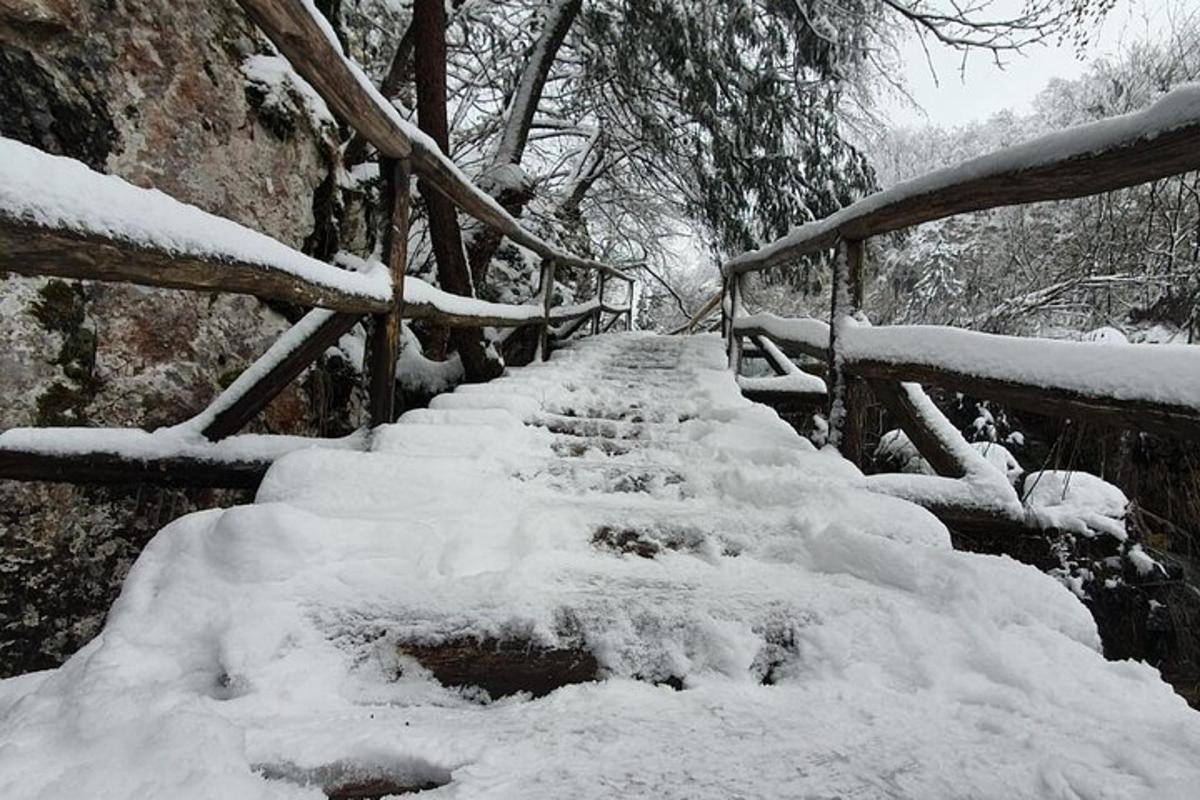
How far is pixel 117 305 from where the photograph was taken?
2553 millimetres

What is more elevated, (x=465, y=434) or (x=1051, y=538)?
(x=465, y=434)

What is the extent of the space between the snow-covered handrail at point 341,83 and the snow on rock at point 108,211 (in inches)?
20.4

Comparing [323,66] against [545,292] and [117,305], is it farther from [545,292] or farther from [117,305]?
[545,292]

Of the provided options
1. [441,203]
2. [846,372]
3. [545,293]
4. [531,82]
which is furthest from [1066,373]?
[531,82]

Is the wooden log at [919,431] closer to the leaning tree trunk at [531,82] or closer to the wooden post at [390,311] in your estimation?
the wooden post at [390,311]

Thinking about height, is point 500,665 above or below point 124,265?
below

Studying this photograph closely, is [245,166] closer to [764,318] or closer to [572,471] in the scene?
[572,471]

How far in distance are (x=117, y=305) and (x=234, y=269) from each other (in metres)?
1.68

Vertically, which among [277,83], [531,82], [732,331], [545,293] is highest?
[531,82]


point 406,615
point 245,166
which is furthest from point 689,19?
point 406,615

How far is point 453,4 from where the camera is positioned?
5.61m

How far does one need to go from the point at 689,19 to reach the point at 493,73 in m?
2.29

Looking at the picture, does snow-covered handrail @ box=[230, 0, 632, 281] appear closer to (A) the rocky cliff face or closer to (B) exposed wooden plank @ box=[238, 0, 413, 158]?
(B) exposed wooden plank @ box=[238, 0, 413, 158]

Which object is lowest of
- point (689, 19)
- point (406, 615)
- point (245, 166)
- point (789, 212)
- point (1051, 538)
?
point (1051, 538)
